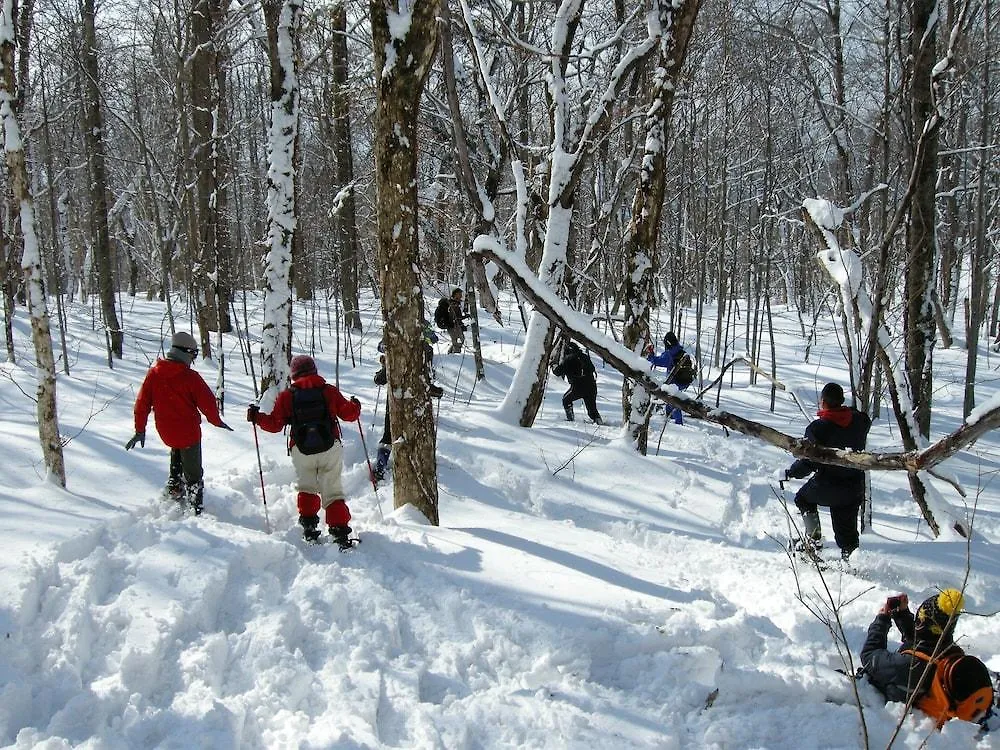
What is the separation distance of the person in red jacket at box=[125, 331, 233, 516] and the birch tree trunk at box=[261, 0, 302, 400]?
2.64 m

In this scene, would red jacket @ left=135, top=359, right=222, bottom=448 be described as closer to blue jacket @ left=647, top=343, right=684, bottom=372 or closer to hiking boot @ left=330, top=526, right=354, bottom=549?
hiking boot @ left=330, top=526, right=354, bottom=549

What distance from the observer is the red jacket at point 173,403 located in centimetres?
566

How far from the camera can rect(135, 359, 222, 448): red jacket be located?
566 cm

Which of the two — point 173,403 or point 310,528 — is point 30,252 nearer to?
point 173,403

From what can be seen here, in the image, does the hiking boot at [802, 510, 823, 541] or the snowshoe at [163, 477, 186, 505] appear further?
the hiking boot at [802, 510, 823, 541]

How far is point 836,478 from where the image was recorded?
5797 mm

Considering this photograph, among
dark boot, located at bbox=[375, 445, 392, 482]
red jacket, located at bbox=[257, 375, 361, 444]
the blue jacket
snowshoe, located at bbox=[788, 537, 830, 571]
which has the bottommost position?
snowshoe, located at bbox=[788, 537, 830, 571]

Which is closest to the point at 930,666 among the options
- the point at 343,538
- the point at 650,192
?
the point at 343,538

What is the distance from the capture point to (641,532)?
6.56m

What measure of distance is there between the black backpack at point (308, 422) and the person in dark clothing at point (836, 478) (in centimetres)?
380

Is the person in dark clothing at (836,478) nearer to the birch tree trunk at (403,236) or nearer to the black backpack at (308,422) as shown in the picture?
the birch tree trunk at (403,236)

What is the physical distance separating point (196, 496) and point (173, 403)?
0.80 m

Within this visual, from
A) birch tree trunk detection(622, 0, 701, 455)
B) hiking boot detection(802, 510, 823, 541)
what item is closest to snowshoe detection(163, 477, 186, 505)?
birch tree trunk detection(622, 0, 701, 455)

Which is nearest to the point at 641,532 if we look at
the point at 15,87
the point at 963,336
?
the point at 15,87
